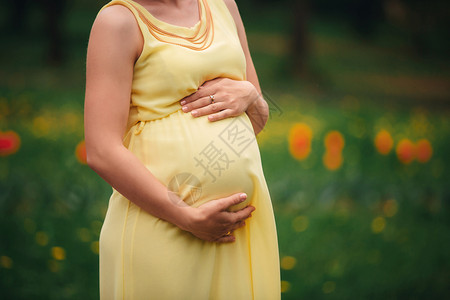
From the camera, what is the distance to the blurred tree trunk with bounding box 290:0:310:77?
1060 cm

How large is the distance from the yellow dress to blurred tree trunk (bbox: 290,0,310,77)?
30.5ft

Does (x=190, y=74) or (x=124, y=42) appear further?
(x=190, y=74)

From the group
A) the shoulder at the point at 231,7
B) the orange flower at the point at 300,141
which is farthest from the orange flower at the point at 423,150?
the shoulder at the point at 231,7

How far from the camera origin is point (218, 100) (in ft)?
5.11

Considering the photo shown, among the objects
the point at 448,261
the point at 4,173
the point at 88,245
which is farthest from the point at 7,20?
the point at 448,261

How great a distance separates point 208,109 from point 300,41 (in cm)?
977

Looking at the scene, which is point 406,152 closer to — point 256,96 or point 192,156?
point 256,96

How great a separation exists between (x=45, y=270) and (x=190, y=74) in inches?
75.2

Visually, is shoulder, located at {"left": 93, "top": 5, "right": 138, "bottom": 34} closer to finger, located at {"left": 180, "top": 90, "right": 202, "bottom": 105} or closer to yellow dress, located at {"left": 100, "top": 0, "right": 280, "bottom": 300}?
yellow dress, located at {"left": 100, "top": 0, "right": 280, "bottom": 300}

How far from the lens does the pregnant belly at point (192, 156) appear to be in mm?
1479

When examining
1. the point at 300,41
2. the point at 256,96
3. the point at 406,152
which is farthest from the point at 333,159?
the point at 300,41

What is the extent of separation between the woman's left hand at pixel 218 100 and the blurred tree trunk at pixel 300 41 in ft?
30.3

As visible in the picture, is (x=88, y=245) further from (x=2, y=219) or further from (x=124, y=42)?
(x=124, y=42)

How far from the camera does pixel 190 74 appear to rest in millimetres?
1479
